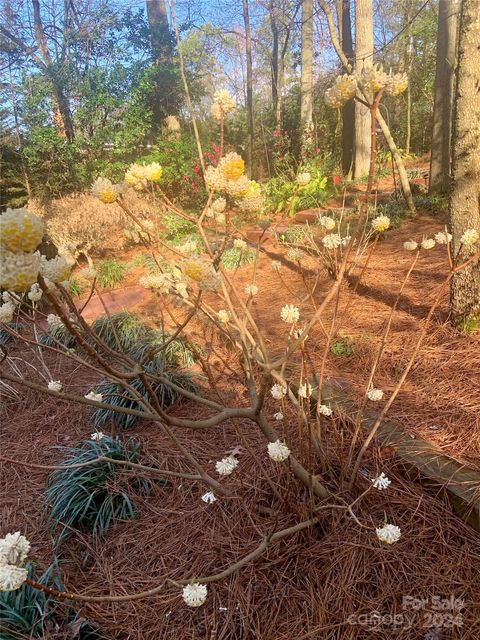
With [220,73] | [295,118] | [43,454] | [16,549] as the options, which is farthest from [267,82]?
[16,549]

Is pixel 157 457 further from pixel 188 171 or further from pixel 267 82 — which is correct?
pixel 267 82

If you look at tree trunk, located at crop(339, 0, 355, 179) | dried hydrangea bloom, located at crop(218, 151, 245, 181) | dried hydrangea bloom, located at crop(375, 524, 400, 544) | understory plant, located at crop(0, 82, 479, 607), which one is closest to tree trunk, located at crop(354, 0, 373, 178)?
tree trunk, located at crop(339, 0, 355, 179)

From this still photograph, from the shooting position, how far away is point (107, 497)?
1996mm

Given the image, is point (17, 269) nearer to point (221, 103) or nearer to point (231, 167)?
point (231, 167)

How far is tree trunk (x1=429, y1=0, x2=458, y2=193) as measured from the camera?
596 centimetres

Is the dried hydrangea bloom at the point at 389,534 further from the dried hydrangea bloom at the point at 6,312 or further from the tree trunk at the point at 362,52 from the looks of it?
the tree trunk at the point at 362,52

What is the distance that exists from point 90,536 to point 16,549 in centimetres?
110

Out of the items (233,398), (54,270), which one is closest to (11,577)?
(54,270)

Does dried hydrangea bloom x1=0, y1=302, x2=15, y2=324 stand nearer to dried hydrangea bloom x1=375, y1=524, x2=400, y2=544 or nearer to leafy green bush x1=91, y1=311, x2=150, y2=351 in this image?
dried hydrangea bloom x1=375, y1=524, x2=400, y2=544

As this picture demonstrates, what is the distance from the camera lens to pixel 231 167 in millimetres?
1169

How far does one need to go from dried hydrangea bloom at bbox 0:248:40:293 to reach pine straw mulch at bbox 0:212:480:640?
3.13ft

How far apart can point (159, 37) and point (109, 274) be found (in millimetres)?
8684

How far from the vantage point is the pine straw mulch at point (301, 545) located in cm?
131

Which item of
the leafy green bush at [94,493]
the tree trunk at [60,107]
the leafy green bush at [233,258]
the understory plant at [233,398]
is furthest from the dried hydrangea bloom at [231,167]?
the tree trunk at [60,107]
